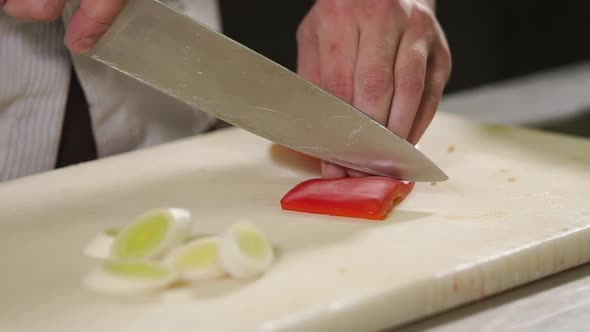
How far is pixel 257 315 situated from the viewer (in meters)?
0.83

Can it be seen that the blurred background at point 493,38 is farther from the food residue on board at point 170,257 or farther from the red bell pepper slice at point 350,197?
the food residue on board at point 170,257

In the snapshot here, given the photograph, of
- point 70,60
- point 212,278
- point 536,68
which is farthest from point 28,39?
point 536,68

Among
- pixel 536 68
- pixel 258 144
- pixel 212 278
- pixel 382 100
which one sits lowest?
pixel 536 68

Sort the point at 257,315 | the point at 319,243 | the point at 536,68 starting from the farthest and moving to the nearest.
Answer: the point at 536,68 < the point at 319,243 < the point at 257,315

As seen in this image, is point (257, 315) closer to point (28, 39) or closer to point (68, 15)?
point (68, 15)

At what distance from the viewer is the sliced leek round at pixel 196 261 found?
906 millimetres

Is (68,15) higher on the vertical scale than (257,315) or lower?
higher

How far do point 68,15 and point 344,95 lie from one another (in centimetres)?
47

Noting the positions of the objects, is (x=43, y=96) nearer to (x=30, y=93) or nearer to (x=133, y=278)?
(x=30, y=93)

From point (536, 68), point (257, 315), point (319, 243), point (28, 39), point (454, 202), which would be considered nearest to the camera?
point (257, 315)

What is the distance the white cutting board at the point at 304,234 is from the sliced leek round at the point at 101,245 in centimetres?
2

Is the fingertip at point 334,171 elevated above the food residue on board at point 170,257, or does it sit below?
below

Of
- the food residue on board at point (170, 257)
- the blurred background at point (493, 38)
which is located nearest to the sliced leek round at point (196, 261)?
the food residue on board at point (170, 257)

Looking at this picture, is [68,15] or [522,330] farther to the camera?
[68,15]
